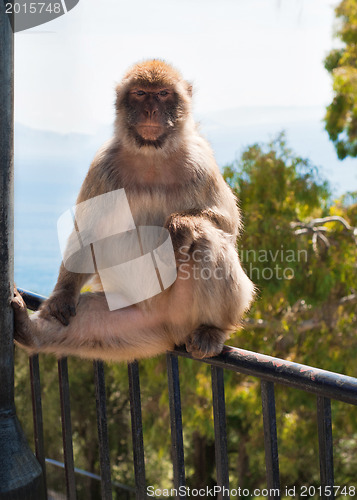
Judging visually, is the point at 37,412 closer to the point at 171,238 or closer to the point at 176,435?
the point at 176,435

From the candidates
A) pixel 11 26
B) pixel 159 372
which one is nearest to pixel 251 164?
pixel 159 372

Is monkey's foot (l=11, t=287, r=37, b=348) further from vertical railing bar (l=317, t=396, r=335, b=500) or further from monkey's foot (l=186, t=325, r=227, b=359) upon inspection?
vertical railing bar (l=317, t=396, r=335, b=500)

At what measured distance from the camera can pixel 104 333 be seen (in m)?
1.96

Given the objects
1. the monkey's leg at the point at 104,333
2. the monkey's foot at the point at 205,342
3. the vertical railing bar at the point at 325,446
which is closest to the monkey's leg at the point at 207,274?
the monkey's foot at the point at 205,342

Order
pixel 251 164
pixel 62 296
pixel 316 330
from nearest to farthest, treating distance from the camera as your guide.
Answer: pixel 62 296 → pixel 251 164 → pixel 316 330

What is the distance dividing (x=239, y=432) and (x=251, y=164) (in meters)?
5.32

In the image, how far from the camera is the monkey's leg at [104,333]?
1901 millimetres

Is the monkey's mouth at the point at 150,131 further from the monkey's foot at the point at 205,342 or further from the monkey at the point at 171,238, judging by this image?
the monkey's foot at the point at 205,342

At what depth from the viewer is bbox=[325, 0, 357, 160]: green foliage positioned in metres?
7.44

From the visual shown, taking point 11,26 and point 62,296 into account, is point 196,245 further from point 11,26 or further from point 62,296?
point 11,26

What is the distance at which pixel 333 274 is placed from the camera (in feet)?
21.6

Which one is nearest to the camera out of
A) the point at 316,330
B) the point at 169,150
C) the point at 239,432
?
the point at 169,150

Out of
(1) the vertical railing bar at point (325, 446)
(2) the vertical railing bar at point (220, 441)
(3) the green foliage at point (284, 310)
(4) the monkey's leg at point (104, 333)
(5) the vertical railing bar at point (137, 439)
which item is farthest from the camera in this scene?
(3) the green foliage at point (284, 310)

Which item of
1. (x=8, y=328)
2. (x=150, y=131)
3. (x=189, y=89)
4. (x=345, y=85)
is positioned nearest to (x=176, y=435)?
(x=8, y=328)
